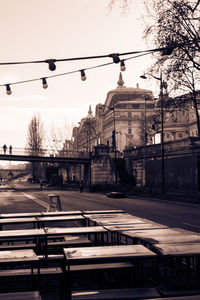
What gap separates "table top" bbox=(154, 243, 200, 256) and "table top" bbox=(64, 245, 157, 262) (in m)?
0.22

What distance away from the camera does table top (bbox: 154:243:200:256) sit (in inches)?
207

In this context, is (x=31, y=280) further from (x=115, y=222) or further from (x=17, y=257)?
(x=115, y=222)

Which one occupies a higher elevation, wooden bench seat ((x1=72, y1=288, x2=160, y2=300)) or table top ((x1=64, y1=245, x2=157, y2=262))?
table top ((x1=64, y1=245, x2=157, y2=262))

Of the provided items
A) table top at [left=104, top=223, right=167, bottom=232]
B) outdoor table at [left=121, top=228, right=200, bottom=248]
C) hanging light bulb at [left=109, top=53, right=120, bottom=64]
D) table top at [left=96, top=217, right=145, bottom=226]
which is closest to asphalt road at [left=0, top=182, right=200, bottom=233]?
table top at [left=96, top=217, right=145, bottom=226]

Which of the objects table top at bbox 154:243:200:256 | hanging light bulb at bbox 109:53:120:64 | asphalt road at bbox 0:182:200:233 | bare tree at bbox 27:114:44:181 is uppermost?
bare tree at bbox 27:114:44:181

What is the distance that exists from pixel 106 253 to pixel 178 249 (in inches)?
39.5

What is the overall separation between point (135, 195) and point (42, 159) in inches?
1241

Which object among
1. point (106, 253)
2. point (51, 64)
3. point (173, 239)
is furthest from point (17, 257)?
point (51, 64)

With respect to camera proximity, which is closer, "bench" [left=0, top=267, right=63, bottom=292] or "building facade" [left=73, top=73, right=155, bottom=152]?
"bench" [left=0, top=267, right=63, bottom=292]

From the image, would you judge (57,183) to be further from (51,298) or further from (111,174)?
(51,298)

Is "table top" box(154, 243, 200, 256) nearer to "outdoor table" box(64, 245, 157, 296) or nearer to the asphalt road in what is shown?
"outdoor table" box(64, 245, 157, 296)

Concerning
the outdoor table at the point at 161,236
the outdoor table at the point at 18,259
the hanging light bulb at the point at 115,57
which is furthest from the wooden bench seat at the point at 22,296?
the hanging light bulb at the point at 115,57

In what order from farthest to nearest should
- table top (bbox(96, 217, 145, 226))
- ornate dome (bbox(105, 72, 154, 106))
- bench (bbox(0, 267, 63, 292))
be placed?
1. ornate dome (bbox(105, 72, 154, 106))
2. table top (bbox(96, 217, 145, 226))
3. bench (bbox(0, 267, 63, 292))

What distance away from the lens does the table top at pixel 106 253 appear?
4.94 metres
